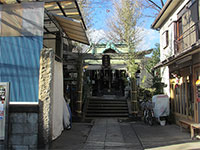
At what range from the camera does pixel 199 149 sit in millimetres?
5680

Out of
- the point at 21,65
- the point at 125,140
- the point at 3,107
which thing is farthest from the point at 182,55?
the point at 3,107

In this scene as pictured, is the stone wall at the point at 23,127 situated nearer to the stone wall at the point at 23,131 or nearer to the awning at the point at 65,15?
the stone wall at the point at 23,131

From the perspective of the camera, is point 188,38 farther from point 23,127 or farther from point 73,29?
point 23,127

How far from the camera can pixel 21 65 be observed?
5.98m

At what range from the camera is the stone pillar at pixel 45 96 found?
5.62m

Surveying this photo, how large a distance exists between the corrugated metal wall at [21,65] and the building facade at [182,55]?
5.25 m

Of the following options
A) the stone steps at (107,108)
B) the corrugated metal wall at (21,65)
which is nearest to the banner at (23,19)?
the corrugated metal wall at (21,65)

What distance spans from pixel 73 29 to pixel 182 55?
4438 millimetres

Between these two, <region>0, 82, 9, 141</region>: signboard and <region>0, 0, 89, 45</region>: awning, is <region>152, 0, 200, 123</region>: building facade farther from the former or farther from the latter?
<region>0, 82, 9, 141</region>: signboard

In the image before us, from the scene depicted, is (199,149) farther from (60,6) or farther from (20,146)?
(60,6)

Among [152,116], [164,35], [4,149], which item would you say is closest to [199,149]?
[152,116]

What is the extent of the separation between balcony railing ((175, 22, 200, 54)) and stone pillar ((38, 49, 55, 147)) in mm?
5011

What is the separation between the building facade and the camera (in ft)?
26.0

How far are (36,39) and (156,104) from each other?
22.9 ft
